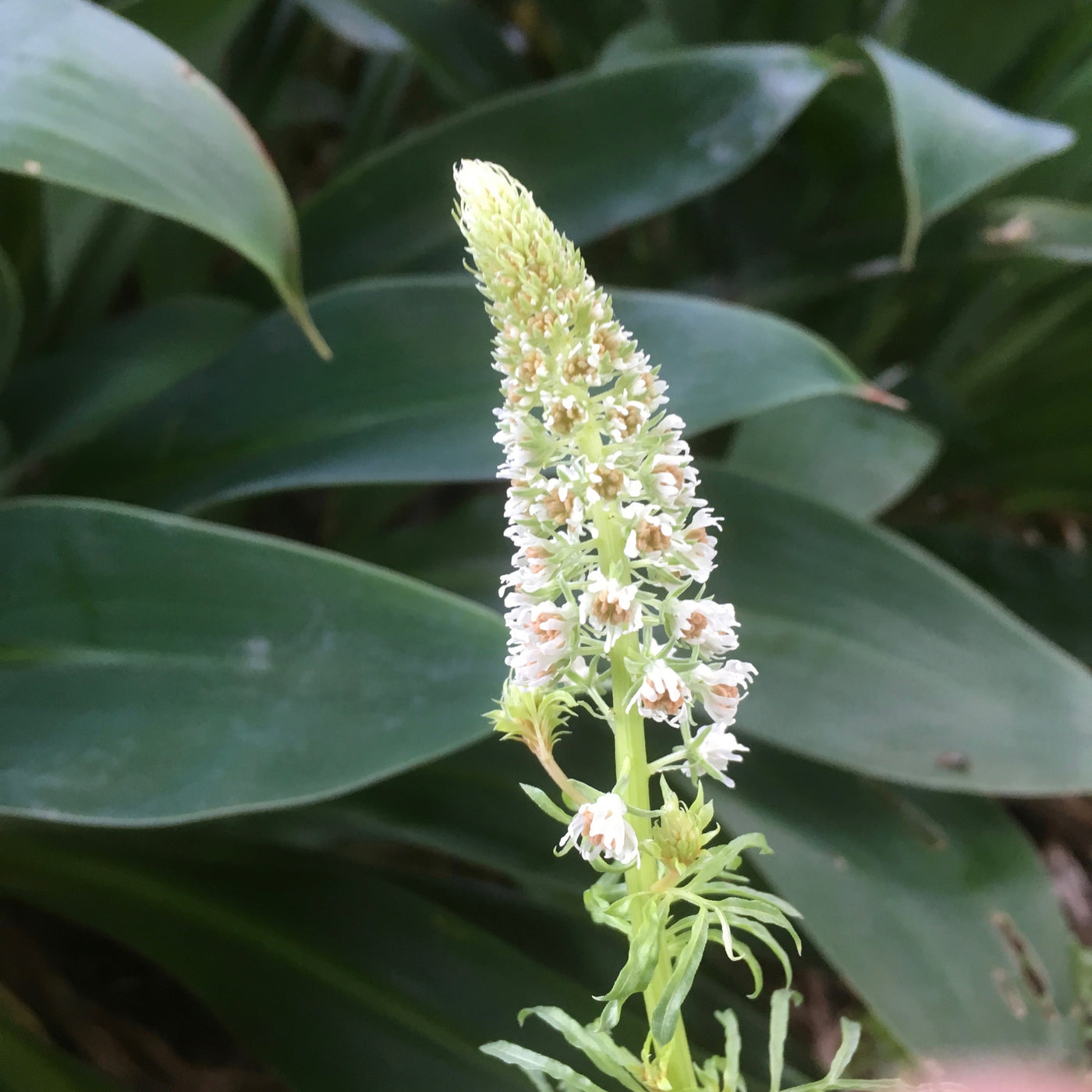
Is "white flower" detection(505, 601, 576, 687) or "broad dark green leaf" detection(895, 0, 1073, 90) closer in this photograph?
"white flower" detection(505, 601, 576, 687)

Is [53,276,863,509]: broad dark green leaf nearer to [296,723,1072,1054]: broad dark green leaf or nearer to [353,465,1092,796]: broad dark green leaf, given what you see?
[353,465,1092,796]: broad dark green leaf

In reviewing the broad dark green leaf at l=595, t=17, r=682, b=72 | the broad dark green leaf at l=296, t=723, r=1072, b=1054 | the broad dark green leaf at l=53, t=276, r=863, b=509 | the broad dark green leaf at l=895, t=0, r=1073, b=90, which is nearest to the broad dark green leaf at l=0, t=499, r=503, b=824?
the broad dark green leaf at l=53, t=276, r=863, b=509

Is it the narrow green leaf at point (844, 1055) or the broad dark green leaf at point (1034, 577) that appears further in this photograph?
the broad dark green leaf at point (1034, 577)

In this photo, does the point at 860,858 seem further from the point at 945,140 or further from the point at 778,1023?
the point at 945,140

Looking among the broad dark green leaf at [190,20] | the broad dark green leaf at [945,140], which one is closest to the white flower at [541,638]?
the broad dark green leaf at [945,140]

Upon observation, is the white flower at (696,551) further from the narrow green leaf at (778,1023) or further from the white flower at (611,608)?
the narrow green leaf at (778,1023)

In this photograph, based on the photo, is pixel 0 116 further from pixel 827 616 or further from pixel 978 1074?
pixel 978 1074
